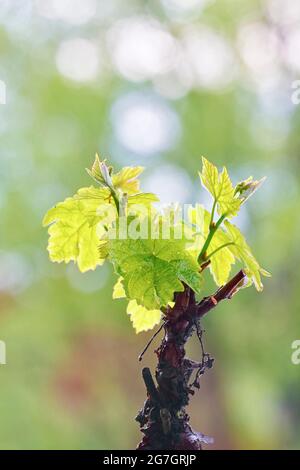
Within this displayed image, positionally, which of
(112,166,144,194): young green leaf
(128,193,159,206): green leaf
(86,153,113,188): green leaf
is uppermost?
(112,166,144,194): young green leaf

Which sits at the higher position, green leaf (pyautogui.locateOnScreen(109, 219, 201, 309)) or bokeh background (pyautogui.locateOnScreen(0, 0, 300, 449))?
bokeh background (pyautogui.locateOnScreen(0, 0, 300, 449))

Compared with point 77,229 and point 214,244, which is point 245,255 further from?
point 77,229

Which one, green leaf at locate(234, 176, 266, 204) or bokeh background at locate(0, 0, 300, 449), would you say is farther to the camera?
bokeh background at locate(0, 0, 300, 449)

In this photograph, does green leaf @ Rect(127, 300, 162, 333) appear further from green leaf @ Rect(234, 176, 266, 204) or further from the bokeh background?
the bokeh background

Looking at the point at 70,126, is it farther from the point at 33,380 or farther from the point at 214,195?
the point at 214,195

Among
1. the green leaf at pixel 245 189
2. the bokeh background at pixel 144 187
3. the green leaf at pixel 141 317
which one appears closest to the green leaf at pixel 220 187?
the green leaf at pixel 245 189

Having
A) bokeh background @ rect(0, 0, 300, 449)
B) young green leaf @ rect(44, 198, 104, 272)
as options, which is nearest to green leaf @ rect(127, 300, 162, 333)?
young green leaf @ rect(44, 198, 104, 272)
